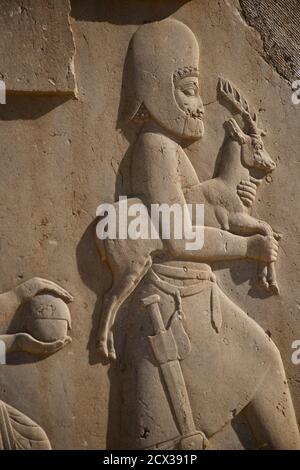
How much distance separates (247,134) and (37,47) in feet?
4.08

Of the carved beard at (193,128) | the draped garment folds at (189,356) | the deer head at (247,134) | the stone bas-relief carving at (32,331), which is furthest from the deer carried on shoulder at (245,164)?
the stone bas-relief carving at (32,331)

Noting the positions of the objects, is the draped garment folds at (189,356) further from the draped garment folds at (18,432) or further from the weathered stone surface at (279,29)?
the weathered stone surface at (279,29)

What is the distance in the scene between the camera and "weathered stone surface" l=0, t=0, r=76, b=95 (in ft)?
15.0

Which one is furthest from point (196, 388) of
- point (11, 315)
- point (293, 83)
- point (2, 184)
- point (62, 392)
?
point (293, 83)

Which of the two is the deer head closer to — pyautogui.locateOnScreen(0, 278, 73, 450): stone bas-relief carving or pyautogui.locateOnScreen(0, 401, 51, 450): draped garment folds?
pyautogui.locateOnScreen(0, 278, 73, 450): stone bas-relief carving

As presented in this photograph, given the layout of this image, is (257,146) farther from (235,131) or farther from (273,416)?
(273,416)

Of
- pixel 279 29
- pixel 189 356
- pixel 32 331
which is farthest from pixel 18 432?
pixel 279 29

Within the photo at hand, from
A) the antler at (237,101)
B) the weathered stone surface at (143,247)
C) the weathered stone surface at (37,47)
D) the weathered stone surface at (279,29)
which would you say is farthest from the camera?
the weathered stone surface at (279,29)

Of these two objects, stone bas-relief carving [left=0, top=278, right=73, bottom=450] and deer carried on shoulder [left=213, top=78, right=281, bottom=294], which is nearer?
stone bas-relief carving [left=0, top=278, right=73, bottom=450]

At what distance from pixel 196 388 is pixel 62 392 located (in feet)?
2.27

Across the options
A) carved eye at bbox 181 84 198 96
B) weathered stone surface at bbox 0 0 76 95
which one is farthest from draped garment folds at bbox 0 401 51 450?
carved eye at bbox 181 84 198 96

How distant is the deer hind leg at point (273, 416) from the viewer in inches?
178

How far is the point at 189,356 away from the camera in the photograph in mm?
4520

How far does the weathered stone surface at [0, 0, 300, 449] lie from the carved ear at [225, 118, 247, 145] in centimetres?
1
